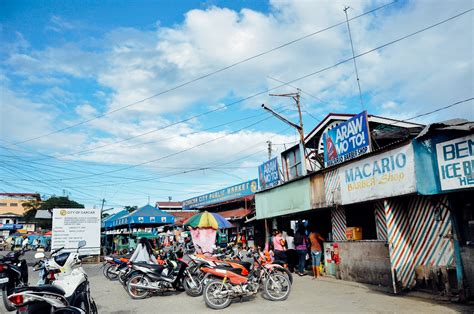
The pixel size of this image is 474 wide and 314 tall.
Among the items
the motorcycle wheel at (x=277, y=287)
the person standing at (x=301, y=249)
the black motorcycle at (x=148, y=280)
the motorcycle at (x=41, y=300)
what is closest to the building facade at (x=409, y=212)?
the person standing at (x=301, y=249)

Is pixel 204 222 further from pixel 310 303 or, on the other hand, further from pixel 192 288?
pixel 310 303

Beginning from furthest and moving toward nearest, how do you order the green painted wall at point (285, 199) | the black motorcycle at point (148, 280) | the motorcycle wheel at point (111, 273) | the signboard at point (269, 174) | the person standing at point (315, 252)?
the signboard at point (269, 174), the motorcycle wheel at point (111, 273), the green painted wall at point (285, 199), the person standing at point (315, 252), the black motorcycle at point (148, 280)

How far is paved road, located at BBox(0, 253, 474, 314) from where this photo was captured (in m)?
7.23

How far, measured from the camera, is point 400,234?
9.17m

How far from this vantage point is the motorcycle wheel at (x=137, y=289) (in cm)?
913

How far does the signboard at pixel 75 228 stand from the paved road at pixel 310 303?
8.07 meters

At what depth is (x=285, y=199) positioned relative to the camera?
14805 mm

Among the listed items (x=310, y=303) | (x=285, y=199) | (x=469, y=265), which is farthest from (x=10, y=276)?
(x=285, y=199)

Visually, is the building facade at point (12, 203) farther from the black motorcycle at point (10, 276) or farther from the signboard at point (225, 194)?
the black motorcycle at point (10, 276)

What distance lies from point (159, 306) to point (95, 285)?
4.84 m

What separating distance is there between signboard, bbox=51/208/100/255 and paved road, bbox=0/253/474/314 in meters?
8.07

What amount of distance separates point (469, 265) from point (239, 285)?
191 inches

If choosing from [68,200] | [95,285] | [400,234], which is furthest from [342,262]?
[68,200]

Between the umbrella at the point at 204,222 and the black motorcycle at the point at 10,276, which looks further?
the umbrella at the point at 204,222
